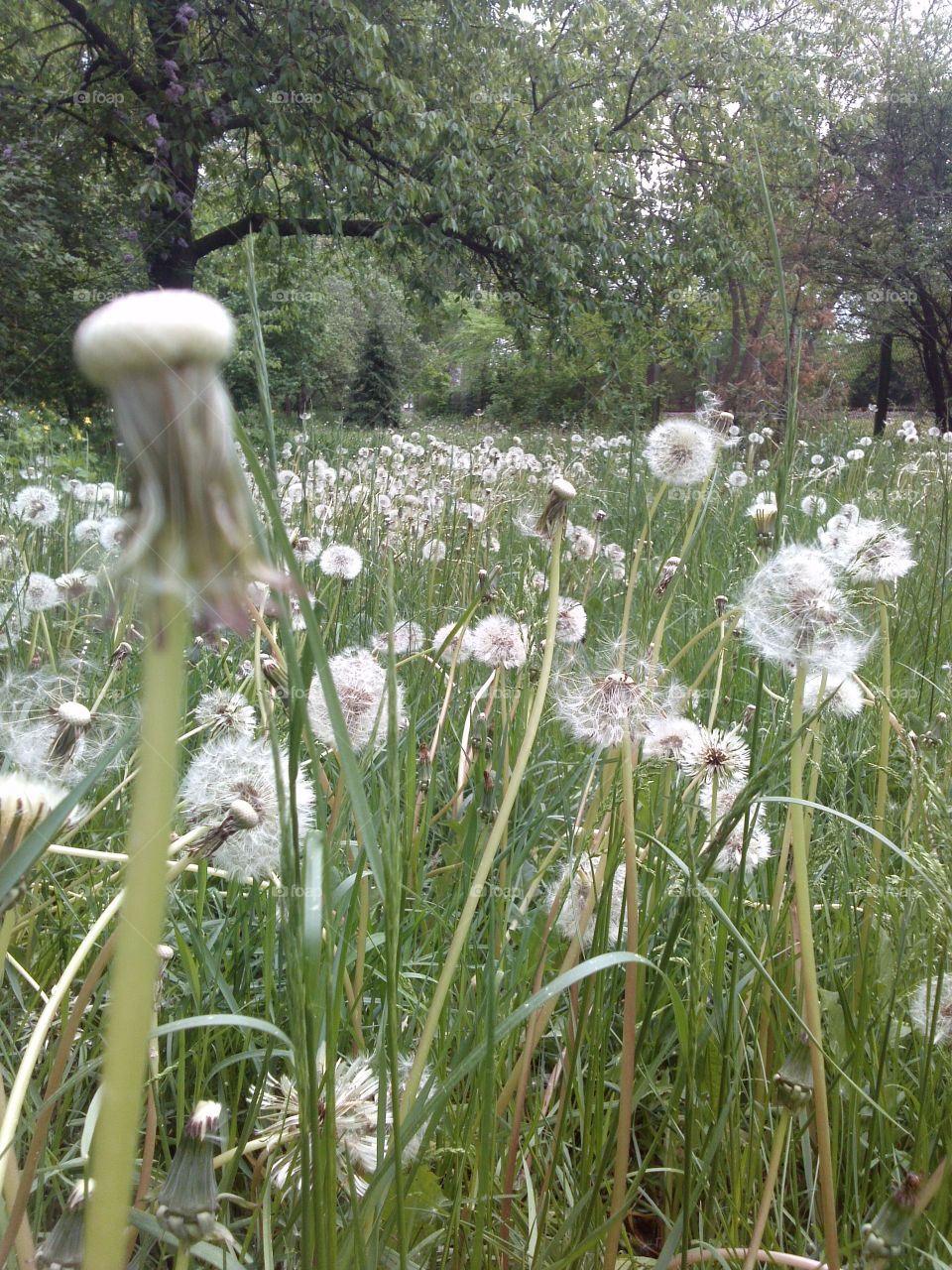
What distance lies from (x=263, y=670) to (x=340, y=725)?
734 millimetres

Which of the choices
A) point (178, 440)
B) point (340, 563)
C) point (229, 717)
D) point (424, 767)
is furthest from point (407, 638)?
point (178, 440)

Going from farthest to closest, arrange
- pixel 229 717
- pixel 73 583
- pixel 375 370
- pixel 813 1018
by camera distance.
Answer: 1. pixel 375 370
2. pixel 73 583
3. pixel 229 717
4. pixel 813 1018

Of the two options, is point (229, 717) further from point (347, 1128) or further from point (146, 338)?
point (146, 338)

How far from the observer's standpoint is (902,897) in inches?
52.1

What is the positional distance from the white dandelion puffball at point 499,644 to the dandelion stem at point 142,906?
1.36m

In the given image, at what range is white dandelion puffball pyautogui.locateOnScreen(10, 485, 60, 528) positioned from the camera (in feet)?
10.1

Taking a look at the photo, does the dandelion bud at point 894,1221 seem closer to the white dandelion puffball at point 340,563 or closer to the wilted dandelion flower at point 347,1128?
the wilted dandelion flower at point 347,1128

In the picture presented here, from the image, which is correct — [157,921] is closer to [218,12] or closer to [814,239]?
[218,12]

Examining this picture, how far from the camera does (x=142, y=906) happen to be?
0.24 metres

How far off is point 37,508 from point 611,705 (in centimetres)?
260

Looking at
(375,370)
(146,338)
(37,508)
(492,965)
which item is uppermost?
(375,370)

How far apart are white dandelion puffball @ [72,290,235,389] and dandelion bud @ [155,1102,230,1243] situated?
540 mm

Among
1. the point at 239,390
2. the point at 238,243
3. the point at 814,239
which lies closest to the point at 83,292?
the point at 238,243

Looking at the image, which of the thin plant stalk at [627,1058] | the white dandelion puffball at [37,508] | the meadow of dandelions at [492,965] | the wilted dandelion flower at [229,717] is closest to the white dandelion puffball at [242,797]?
the meadow of dandelions at [492,965]
